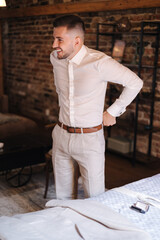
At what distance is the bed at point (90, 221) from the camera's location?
5.04 ft

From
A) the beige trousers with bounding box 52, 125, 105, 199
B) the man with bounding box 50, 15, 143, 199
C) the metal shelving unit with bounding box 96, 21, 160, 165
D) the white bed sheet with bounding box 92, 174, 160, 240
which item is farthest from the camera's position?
the metal shelving unit with bounding box 96, 21, 160, 165

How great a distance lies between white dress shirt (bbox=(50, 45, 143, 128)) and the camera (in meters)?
2.15

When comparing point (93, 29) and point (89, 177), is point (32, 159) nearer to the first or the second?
point (89, 177)

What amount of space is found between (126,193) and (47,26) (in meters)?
4.64

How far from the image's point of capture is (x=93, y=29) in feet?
16.6

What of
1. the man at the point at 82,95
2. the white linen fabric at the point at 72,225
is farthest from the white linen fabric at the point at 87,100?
the white linen fabric at the point at 72,225

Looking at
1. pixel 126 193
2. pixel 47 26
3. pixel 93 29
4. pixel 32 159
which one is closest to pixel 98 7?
pixel 93 29

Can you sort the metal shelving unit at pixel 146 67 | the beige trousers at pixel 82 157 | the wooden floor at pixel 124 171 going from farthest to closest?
the metal shelving unit at pixel 146 67 < the wooden floor at pixel 124 171 < the beige trousers at pixel 82 157

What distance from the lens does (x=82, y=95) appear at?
7.20 feet

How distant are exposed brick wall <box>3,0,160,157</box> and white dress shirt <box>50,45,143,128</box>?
2.17 meters

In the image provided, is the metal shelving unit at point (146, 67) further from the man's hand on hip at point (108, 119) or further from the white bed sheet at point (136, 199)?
the white bed sheet at point (136, 199)

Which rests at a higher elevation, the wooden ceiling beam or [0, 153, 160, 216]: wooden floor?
the wooden ceiling beam

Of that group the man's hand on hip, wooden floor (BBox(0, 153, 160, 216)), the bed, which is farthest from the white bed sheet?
wooden floor (BBox(0, 153, 160, 216))

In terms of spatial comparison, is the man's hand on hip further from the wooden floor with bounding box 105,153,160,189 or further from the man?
the wooden floor with bounding box 105,153,160,189
